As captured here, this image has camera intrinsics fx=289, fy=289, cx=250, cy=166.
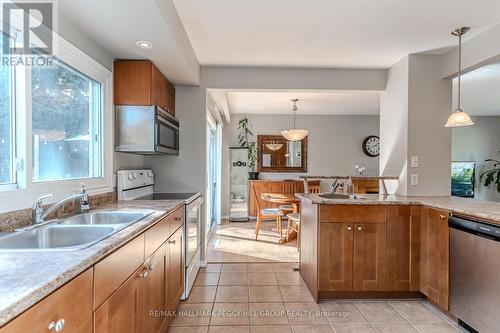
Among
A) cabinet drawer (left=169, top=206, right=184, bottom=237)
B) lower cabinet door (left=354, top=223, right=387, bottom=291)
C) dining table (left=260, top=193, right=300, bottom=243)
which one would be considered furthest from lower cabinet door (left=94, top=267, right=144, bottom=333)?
dining table (left=260, top=193, right=300, bottom=243)

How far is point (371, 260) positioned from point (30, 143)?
8.72ft

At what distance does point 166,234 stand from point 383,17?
2.34 meters

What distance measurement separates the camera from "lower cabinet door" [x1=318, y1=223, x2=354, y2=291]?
8.36 feet

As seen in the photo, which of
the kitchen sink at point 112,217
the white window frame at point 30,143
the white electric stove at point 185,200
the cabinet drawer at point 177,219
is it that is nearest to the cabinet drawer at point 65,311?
the white window frame at point 30,143

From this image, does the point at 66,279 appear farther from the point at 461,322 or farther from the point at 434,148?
the point at 434,148

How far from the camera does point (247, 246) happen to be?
4289 millimetres

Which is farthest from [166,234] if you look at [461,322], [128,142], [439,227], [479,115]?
[479,115]

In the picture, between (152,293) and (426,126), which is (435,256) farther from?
(152,293)

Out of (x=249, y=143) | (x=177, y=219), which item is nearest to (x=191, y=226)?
(x=177, y=219)

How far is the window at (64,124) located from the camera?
1.70 metres

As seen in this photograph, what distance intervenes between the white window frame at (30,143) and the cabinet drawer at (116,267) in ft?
2.11

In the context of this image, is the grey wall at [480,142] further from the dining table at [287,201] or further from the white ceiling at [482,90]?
the dining table at [287,201]

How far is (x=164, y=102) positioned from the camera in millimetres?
2955

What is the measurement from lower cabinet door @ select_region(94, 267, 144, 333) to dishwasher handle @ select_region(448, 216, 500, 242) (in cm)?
210
